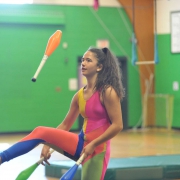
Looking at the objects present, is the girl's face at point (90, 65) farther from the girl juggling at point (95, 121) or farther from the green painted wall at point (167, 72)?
the green painted wall at point (167, 72)

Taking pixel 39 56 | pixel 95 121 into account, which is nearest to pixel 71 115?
pixel 95 121

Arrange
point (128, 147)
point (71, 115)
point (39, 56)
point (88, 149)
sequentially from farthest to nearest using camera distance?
point (39, 56) → point (128, 147) → point (71, 115) → point (88, 149)

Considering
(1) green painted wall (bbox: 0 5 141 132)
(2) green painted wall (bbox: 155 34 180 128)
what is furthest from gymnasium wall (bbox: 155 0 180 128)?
(1) green painted wall (bbox: 0 5 141 132)

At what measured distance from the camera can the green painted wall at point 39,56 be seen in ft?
32.4

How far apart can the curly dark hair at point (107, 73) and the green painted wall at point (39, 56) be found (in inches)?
259

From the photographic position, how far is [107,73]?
3484mm

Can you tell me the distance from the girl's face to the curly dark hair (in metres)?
0.03

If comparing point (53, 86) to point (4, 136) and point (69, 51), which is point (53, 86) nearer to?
point (69, 51)

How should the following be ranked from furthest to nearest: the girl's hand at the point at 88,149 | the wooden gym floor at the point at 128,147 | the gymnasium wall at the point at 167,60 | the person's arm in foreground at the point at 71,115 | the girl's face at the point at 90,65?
the gymnasium wall at the point at 167,60, the wooden gym floor at the point at 128,147, the person's arm in foreground at the point at 71,115, the girl's face at the point at 90,65, the girl's hand at the point at 88,149

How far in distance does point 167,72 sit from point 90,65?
7496 mm

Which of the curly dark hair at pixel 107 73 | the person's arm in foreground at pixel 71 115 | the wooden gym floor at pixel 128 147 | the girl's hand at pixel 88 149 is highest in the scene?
the curly dark hair at pixel 107 73

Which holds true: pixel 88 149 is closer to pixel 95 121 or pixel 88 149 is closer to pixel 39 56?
pixel 95 121

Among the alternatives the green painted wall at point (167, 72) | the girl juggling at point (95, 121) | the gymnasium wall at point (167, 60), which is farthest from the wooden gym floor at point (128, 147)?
the girl juggling at point (95, 121)

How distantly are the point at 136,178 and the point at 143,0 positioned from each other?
21.8 feet
